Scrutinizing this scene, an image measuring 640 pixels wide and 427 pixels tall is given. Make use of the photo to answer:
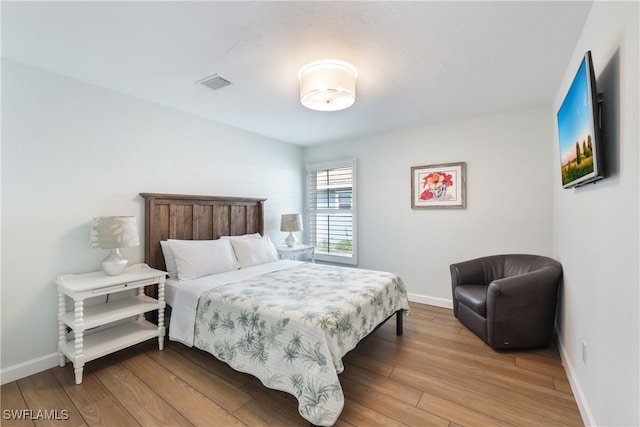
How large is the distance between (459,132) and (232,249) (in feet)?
10.5

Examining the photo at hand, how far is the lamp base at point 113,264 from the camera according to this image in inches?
93.1

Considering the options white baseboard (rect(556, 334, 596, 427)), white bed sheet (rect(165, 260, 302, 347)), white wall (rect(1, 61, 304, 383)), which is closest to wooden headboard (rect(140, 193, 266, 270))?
white wall (rect(1, 61, 304, 383))

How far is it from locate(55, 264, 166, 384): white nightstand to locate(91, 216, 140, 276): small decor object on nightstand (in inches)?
4.0

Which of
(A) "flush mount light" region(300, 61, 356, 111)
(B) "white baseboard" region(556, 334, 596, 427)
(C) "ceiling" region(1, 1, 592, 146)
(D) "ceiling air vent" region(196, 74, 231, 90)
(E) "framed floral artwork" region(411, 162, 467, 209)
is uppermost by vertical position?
(D) "ceiling air vent" region(196, 74, 231, 90)

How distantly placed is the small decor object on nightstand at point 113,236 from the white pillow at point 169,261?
45 centimetres

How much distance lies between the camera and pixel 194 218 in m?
3.29

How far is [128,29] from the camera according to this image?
1776mm

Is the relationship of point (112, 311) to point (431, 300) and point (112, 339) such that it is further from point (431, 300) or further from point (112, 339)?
point (431, 300)

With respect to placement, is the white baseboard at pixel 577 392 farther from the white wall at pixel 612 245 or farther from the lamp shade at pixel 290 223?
the lamp shade at pixel 290 223

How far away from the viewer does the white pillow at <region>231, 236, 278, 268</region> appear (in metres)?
3.30

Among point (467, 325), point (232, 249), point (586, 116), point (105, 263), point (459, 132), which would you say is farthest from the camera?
point (459, 132)

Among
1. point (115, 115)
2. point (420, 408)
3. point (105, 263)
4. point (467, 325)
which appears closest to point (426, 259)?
point (467, 325)

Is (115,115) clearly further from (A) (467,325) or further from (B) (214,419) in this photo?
(A) (467,325)

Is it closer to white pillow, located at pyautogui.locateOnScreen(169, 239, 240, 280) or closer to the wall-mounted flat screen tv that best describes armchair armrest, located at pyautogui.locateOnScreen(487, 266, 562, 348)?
the wall-mounted flat screen tv
